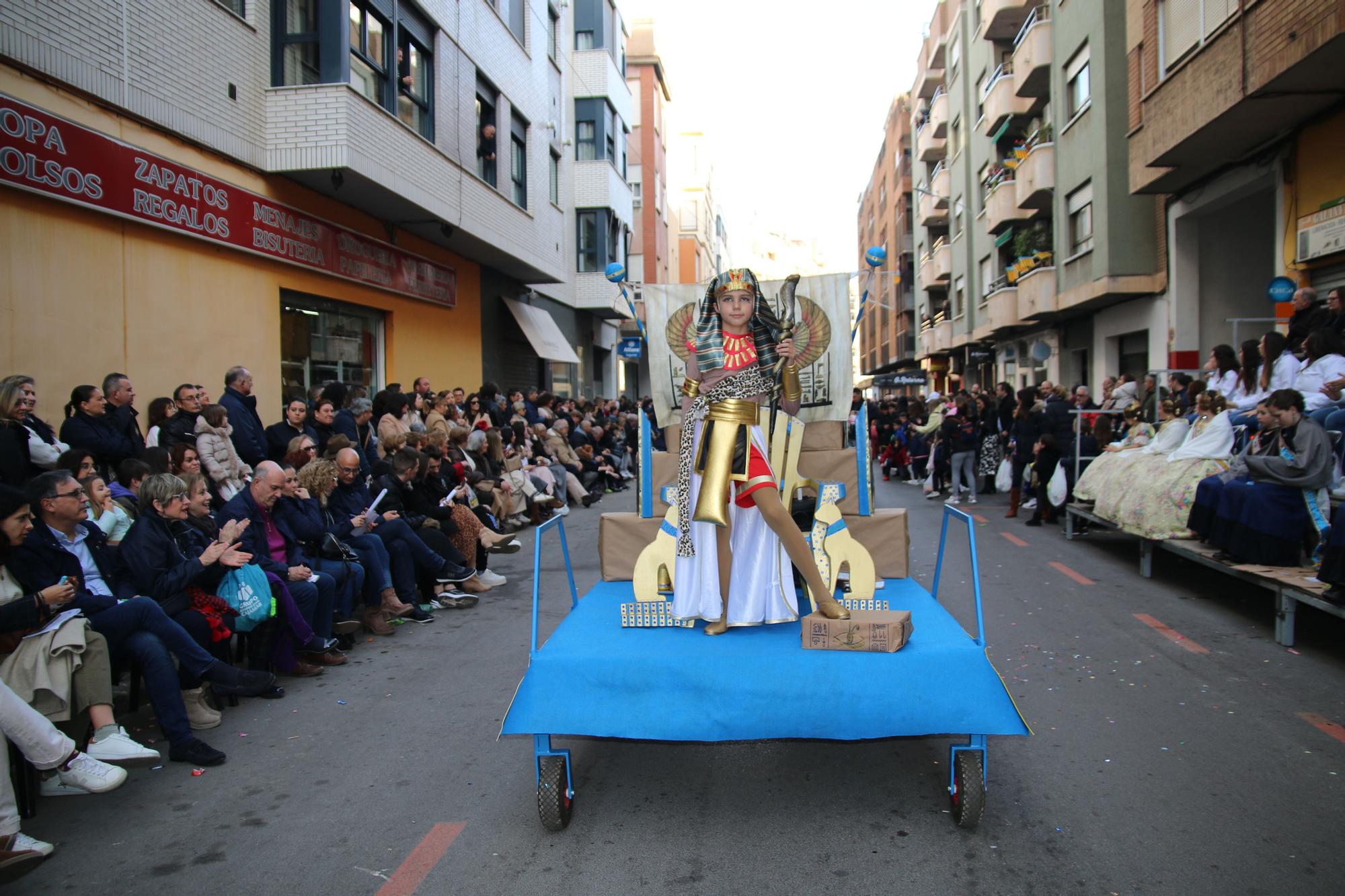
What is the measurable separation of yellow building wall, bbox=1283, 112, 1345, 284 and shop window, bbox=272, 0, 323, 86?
45.9 feet

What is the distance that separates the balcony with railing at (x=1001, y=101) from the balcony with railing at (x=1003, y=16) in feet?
3.53

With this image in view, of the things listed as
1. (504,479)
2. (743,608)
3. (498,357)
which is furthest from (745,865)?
(498,357)

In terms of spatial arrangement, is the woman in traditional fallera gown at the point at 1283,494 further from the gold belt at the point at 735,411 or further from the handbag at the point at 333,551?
the handbag at the point at 333,551

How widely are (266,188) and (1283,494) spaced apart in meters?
12.2

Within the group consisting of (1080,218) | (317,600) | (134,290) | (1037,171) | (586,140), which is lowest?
(317,600)

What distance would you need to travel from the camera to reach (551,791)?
365 centimetres

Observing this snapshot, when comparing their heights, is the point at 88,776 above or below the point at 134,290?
below


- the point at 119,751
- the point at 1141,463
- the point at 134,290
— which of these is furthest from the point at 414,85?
the point at 119,751

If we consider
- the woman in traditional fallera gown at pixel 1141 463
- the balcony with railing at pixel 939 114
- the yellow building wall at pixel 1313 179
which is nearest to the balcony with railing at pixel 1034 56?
the balcony with railing at pixel 939 114

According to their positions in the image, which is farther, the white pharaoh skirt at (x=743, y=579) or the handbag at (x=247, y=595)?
the handbag at (x=247, y=595)

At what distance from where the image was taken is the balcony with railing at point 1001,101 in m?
27.1

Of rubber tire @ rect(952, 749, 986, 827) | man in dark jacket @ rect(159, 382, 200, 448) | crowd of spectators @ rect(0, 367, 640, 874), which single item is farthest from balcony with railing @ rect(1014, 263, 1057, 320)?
rubber tire @ rect(952, 749, 986, 827)

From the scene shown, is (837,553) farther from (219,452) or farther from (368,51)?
(368,51)

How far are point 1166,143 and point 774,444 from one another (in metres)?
12.8
